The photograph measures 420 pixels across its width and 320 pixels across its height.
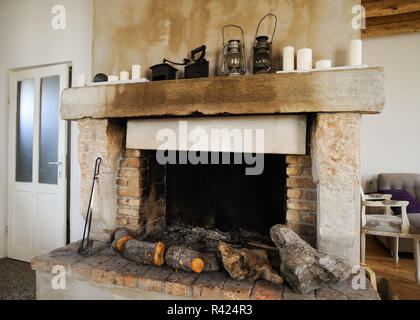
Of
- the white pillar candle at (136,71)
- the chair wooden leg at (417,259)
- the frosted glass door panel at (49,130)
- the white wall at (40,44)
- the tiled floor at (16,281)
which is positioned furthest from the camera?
the frosted glass door panel at (49,130)

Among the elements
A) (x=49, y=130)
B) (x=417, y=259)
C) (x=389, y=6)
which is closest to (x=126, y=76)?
(x=49, y=130)

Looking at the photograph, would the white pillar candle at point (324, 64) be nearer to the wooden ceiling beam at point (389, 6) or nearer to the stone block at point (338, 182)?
the stone block at point (338, 182)

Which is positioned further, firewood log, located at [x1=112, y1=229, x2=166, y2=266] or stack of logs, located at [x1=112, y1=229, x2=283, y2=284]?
firewood log, located at [x1=112, y1=229, x2=166, y2=266]

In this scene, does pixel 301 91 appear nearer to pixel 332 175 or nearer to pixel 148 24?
pixel 332 175

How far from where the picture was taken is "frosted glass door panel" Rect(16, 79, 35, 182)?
8.89ft

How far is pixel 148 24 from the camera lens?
6.05 ft

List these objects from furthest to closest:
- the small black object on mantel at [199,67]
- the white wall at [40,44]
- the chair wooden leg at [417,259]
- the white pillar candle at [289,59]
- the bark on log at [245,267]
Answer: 1. the white wall at [40,44]
2. the chair wooden leg at [417,259]
3. the small black object on mantel at [199,67]
4. the white pillar candle at [289,59]
5. the bark on log at [245,267]

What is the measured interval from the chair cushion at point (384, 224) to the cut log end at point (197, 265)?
204 centimetres

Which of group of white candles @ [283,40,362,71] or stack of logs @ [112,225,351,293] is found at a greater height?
group of white candles @ [283,40,362,71]

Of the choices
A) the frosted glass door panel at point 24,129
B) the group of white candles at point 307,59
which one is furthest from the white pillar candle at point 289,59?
the frosted glass door panel at point 24,129

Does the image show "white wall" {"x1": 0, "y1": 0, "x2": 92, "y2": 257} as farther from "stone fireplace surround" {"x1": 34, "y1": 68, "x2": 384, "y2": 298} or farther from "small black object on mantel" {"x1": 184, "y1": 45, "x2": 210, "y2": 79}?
"small black object on mantel" {"x1": 184, "y1": 45, "x2": 210, "y2": 79}

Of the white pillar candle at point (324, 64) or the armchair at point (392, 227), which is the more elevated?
the white pillar candle at point (324, 64)

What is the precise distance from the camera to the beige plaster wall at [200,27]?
1.49m

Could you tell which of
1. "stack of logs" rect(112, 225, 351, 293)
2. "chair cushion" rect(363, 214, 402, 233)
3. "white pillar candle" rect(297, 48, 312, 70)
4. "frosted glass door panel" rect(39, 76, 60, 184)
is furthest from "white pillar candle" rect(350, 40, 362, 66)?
"frosted glass door panel" rect(39, 76, 60, 184)
